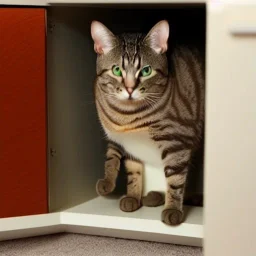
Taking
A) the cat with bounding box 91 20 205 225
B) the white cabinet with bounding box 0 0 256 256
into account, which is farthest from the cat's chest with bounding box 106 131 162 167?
the white cabinet with bounding box 0 0 256 256

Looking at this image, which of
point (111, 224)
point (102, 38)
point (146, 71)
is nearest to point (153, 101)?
point (146, 71)

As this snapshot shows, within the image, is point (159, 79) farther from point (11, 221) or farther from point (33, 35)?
point (11, 221)

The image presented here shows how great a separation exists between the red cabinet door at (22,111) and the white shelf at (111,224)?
0.09ft

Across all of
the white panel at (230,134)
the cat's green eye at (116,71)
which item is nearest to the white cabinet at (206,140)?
the white panel at (230,134)

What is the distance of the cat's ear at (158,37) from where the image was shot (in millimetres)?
1008

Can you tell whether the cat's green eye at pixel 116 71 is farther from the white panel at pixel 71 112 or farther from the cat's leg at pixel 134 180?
the cat's leg at pixel 134 180

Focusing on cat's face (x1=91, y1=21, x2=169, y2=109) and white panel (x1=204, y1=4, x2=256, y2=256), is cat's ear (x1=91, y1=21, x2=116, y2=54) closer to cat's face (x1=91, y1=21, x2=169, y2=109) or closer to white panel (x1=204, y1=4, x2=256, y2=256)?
cat's face (x1=91, y1=21, x2=169, y2=109)

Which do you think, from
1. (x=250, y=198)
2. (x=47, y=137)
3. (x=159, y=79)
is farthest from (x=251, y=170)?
(x=47, y=137)

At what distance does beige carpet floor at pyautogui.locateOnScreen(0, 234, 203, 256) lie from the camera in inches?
42.3

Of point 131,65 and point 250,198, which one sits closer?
point 250,198

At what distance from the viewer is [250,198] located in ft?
2.58

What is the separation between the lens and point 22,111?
3.29 feet

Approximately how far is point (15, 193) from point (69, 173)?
0.15 m

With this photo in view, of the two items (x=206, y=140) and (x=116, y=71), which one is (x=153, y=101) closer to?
(x=116, y=71)
